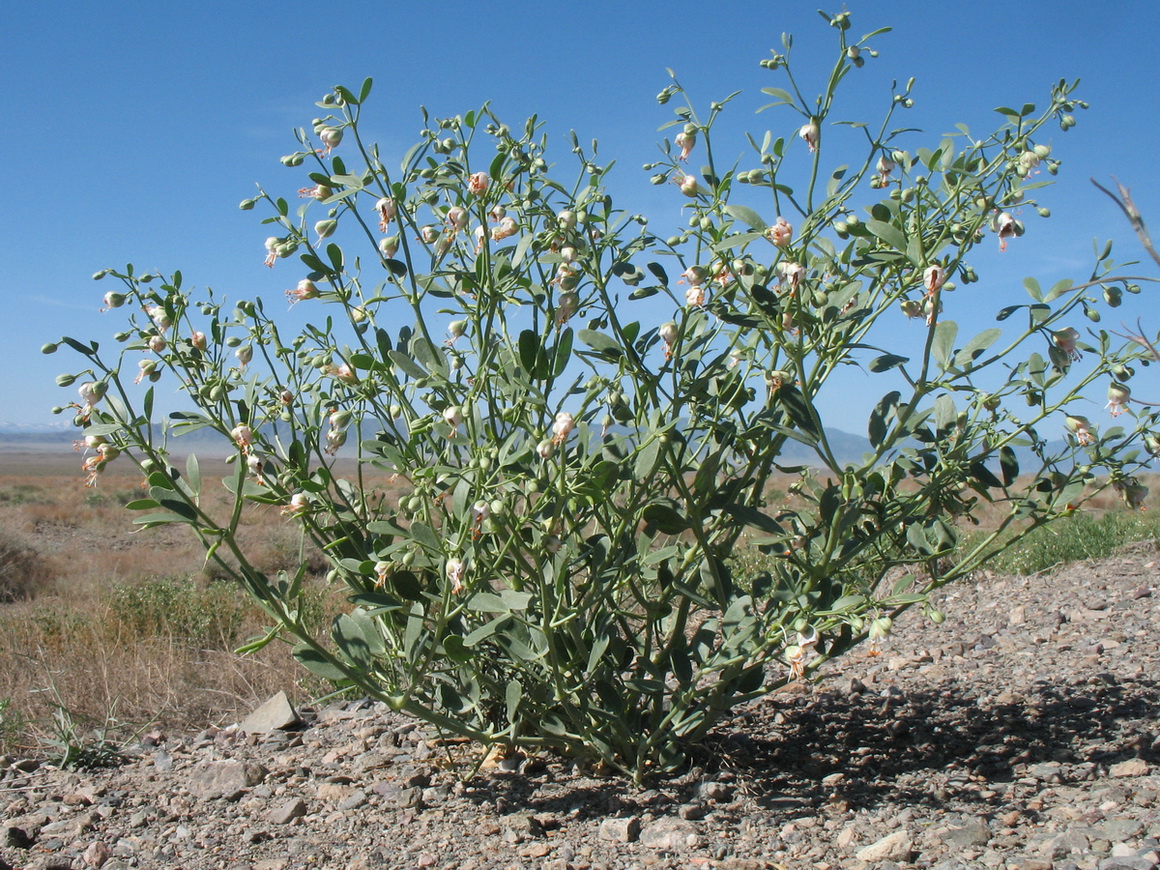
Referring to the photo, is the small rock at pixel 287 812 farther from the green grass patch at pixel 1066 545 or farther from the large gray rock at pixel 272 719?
the green grass patch at pixel 1066 545

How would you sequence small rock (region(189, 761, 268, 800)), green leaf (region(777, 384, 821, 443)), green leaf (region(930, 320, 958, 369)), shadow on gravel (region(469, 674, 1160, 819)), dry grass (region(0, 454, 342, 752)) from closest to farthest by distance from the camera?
1. green leaf (region(777, 384, 821, 443))
2. green leaf (region(930, 320, 958, 369))
3. shadow on gravel (region(469, 674, 1160, 819))
4. small rock (region(189, 761, 268, 800))
5. dry grass (region(0, 454, 342, 752))

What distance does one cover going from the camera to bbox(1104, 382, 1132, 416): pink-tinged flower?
7.25 feet

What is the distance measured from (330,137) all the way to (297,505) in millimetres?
885

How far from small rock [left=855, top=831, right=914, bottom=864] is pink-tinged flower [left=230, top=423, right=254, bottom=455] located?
70.6 inches

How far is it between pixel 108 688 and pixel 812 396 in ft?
11.9

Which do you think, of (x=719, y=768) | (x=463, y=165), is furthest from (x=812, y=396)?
(x=719, y=768)

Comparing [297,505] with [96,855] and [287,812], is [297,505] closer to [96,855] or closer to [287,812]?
[287,812]

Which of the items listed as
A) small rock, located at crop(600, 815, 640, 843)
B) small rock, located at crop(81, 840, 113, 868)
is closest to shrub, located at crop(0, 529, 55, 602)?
small rock, located at crop(81, 840, 113, 868)

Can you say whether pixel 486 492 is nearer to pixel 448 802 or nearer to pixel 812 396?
pixel 812 396

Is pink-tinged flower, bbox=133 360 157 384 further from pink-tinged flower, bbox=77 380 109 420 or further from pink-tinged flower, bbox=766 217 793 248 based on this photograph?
pink-tinged flower, bbox=766 217 793 248

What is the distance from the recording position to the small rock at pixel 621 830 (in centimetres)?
236

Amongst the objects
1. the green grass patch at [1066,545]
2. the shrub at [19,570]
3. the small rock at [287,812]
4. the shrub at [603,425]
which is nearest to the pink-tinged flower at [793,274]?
the shrub at [603,425]

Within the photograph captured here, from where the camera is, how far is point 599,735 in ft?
8.71

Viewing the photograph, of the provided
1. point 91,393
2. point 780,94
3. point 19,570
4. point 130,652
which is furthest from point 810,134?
point 19,570
